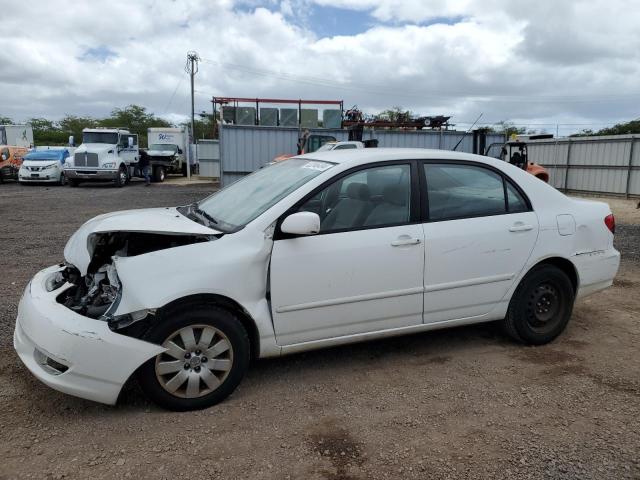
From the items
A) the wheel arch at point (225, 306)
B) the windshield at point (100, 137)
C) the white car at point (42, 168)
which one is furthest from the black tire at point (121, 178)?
the wheel arch at point (225, 306)

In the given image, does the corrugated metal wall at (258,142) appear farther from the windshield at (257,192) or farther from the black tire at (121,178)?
the windshield at (257,192)

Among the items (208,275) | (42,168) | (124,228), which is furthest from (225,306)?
(42,168)

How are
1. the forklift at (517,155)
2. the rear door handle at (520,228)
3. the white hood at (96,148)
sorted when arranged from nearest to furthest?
the rear door handle at (520,228), the forklift at (517,155), the white hood at (96,148)

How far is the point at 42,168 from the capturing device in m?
23.1

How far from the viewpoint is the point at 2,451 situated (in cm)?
279

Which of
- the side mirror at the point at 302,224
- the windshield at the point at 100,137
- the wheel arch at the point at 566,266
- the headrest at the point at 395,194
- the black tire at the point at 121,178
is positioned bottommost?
the black tire at the point at 121,178

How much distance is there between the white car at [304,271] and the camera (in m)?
3.03

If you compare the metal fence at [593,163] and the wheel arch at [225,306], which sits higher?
the metal fence at [593,163]

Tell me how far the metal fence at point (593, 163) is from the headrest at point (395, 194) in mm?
16345

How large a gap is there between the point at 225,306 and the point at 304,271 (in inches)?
21.1

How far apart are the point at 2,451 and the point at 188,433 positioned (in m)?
0.96

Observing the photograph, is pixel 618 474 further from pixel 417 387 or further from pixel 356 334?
pixel 356 334

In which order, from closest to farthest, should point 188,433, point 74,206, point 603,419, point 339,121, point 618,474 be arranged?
point 618,474 < point 188,433 < point 603,419 < point 74,206 < point 339,121

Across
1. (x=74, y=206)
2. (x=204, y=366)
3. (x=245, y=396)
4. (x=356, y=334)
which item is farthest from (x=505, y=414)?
(x=74, y=206)
